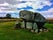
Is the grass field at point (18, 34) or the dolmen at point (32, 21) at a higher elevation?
the dolmen at point (32, 21)

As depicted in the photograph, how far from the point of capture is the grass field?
8.16 ft

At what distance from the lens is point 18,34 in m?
2.52

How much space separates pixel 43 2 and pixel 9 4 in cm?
51

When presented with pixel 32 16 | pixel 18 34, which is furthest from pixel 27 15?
pixel 18 34

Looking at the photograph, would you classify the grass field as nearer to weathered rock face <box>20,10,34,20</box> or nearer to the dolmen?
the dolmen

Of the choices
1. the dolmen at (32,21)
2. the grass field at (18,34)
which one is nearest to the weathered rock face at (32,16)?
the dolmen at (32,21)

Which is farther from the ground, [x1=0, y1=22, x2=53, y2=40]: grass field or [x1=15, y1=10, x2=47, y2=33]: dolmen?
[x1=15, y1=10, x2=47, y2=33]: dolmen

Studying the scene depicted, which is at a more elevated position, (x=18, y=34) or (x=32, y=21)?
(x=32, y=21)

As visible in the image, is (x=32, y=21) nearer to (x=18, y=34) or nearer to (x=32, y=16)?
(x=32, y=16)

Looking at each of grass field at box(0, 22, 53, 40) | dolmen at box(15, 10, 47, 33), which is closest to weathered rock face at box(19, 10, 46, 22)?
dolmen at box(15, 10, 47, 33)

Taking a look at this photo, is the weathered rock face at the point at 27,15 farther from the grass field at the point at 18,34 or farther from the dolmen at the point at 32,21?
the grass field at the point at 18,34

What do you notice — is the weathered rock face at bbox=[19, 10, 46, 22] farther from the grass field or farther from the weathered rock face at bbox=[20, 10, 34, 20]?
the grass field

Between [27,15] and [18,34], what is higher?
[27,15]

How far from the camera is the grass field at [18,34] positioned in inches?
98.0
